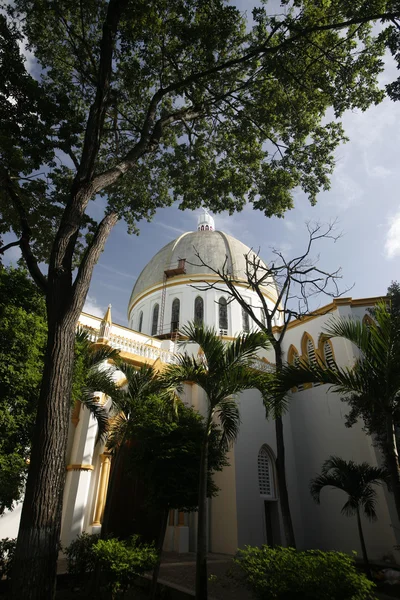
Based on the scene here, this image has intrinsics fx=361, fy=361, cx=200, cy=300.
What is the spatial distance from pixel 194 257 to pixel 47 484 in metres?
22.6

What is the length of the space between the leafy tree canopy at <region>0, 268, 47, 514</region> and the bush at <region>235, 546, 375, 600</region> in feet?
14.9

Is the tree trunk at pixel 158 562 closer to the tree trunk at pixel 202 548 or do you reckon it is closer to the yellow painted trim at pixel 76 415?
the tree trunk at pixel 202 548

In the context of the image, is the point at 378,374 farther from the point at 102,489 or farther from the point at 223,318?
the point at 223,318

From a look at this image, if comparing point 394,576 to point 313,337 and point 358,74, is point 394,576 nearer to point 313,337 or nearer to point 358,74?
point 313,337

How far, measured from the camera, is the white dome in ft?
83.0

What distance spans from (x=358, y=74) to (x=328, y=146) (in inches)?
70.9

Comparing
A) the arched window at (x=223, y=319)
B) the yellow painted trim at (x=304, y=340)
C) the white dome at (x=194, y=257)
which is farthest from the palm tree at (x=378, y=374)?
the white dome at (x=194, y=257)

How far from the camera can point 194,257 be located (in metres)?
26.1

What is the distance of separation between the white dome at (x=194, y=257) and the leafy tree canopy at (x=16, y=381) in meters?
17.5

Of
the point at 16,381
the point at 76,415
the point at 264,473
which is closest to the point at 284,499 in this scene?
the point at 264,473

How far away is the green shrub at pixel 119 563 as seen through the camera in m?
5.59

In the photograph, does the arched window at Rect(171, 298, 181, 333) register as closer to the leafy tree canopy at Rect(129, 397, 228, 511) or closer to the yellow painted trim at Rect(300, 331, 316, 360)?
the yellow painted trim at Rect(300, 331, 316, 360)

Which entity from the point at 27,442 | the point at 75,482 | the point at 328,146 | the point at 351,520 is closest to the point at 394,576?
the point at 351,520

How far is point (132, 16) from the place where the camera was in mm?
7410
